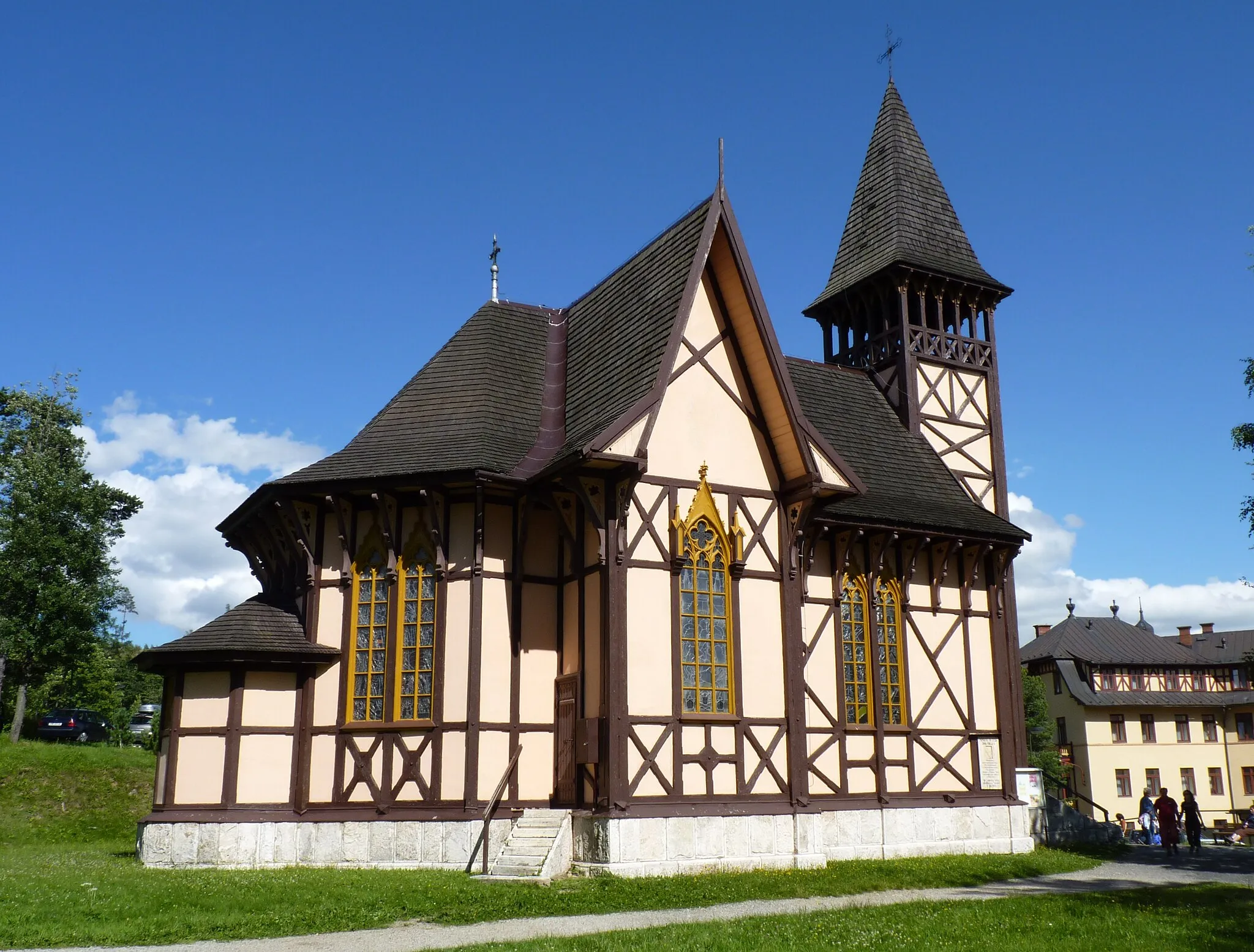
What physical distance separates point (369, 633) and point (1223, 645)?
199 ft

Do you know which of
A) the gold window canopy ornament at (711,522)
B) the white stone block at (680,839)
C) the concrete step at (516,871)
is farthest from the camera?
the gold window canopy ornament at (711,522)

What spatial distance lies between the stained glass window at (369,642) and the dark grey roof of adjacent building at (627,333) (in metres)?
4.17

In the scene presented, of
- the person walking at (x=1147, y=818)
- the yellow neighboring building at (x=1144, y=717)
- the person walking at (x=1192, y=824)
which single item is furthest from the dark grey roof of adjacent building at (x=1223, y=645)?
the person walking at (x=1192, y=824)

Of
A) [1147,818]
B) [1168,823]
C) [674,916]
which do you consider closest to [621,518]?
[674,916]

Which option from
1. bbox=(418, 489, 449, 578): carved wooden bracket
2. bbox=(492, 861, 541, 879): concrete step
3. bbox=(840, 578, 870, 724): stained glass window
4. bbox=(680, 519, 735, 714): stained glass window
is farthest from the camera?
bbox=(840, 578, 870, 724): stained glass window

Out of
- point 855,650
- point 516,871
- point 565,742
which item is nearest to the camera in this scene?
point 516,871

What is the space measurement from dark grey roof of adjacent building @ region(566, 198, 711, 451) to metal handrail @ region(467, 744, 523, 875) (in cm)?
509

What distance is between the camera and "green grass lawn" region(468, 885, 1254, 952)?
10570 mm

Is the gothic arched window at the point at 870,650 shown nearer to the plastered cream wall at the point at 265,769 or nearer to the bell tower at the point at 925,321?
the bell tower at the point at 925,321

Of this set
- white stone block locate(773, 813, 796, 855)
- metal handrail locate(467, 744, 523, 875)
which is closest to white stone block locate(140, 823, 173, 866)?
metal handrail locate(467, 744, 523, 875)

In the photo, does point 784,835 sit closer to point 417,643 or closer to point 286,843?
point 417,643

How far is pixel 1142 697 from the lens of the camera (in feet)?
185

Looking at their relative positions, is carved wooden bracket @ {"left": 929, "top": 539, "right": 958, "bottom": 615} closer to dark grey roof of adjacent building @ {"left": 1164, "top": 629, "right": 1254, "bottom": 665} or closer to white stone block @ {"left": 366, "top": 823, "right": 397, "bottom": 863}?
white stone block @ {"left": 366, "top": 823, "right": 397, "bottom": 863}

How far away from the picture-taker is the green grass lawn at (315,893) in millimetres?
11492
